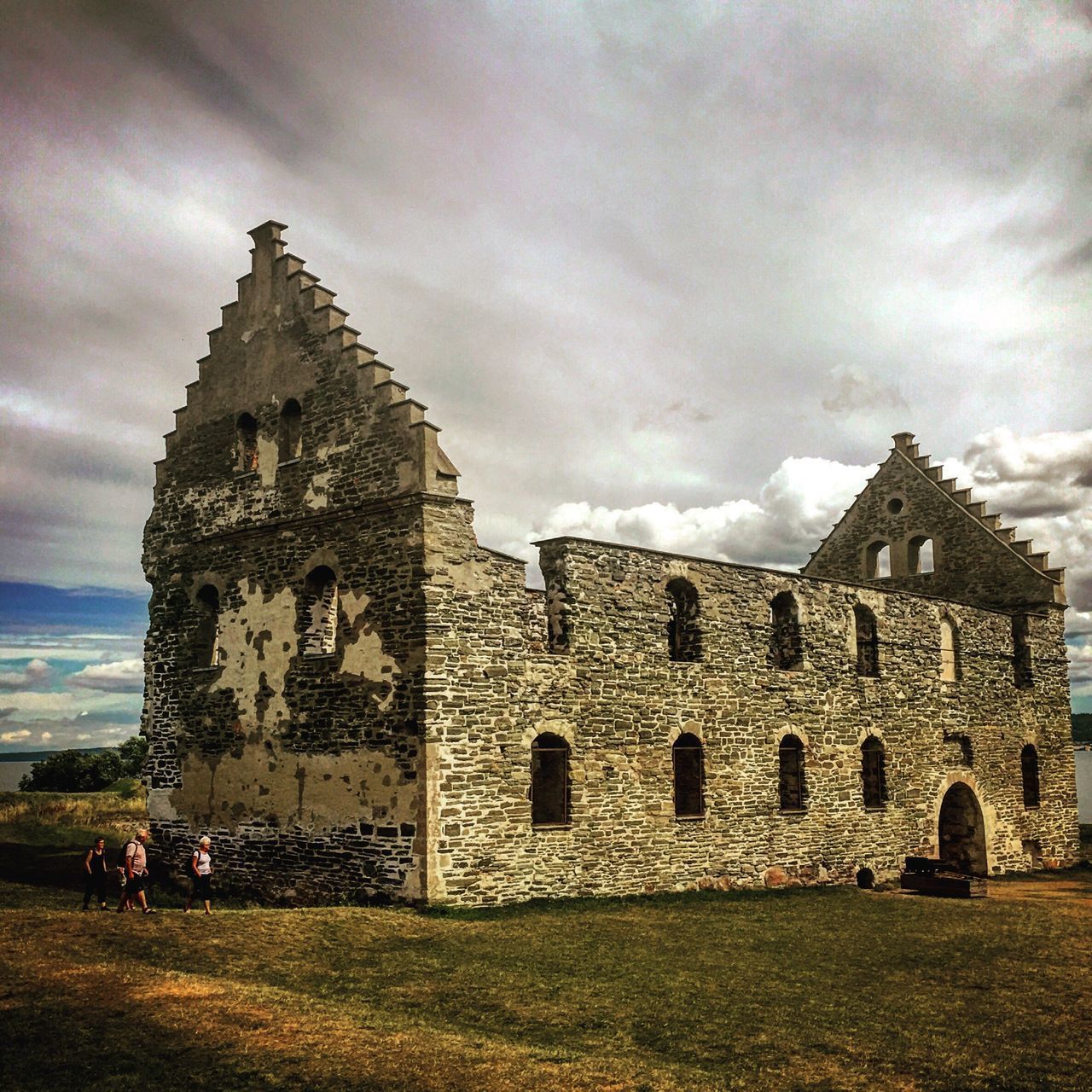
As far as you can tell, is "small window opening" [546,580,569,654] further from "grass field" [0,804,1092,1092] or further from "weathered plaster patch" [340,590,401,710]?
"grass field" [0,804,1092,1092]

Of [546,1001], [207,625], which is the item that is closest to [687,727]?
[546,1001]

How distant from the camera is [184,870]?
2112 centimetres

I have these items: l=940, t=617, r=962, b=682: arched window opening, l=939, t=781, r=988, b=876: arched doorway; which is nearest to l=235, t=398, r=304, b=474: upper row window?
l=940, t=617, r=962, b=682: arched window opening

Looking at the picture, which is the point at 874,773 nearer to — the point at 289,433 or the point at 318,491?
the point at 318,491

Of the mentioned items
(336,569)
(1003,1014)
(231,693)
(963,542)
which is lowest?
(1003,1014)

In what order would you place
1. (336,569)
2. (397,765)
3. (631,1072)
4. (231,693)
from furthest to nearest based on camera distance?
(231,693) → (336,569) → (397,765) → (631,1072)

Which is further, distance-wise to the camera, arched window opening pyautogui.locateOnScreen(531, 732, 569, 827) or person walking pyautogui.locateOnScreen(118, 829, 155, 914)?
arched window opening pyautogui.locateOnScreen(531, 732, 569, 827)

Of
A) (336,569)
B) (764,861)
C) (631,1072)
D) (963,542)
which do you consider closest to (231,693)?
(336,569)

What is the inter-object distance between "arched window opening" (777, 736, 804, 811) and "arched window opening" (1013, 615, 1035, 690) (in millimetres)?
10912

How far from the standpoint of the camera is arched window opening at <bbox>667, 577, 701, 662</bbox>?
21297 mm

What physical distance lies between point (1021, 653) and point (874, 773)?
865 centimetres

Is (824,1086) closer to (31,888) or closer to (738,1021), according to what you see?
(738,1021)

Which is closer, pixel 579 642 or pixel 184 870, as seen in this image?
pixel 579 642

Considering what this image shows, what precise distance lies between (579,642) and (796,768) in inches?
284
